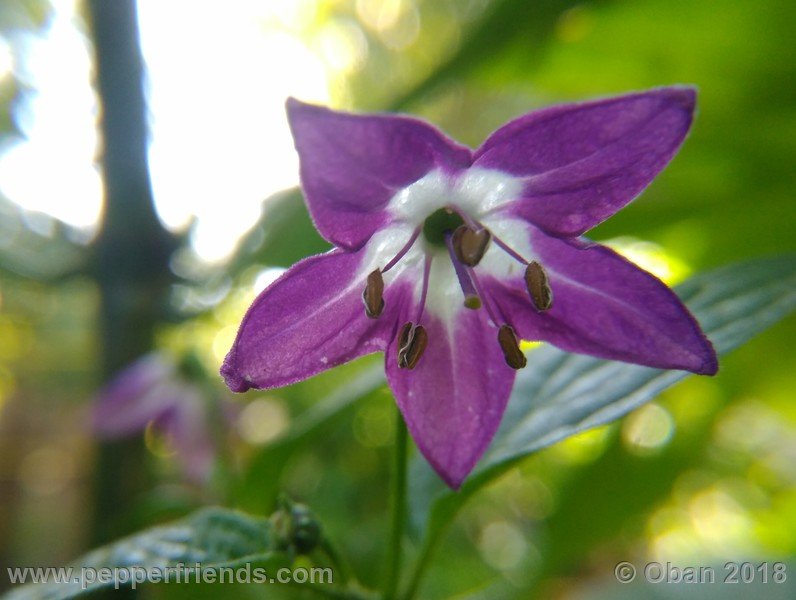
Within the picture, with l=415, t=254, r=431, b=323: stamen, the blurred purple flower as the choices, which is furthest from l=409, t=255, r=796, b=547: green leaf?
the blurred purple flower

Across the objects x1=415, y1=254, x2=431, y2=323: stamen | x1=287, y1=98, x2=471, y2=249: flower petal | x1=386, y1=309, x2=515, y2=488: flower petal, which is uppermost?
x1=287, y1=98, x2=471, y2=249: flower petal

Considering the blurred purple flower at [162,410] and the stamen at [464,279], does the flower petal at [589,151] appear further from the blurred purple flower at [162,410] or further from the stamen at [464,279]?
the blurred purple flower at [162,410]

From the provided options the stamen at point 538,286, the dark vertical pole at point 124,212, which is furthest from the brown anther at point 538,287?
the dark vertical pole at point 124,212

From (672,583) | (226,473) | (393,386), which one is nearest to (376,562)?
(226,473)

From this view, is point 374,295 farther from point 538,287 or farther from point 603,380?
point 603,380

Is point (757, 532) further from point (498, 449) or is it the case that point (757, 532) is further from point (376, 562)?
point (498, 449)

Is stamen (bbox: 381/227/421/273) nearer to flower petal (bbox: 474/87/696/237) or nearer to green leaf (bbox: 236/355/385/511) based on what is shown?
flower petal (bbox: 474/87/696/237)

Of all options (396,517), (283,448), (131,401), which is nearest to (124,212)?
(131,401)
